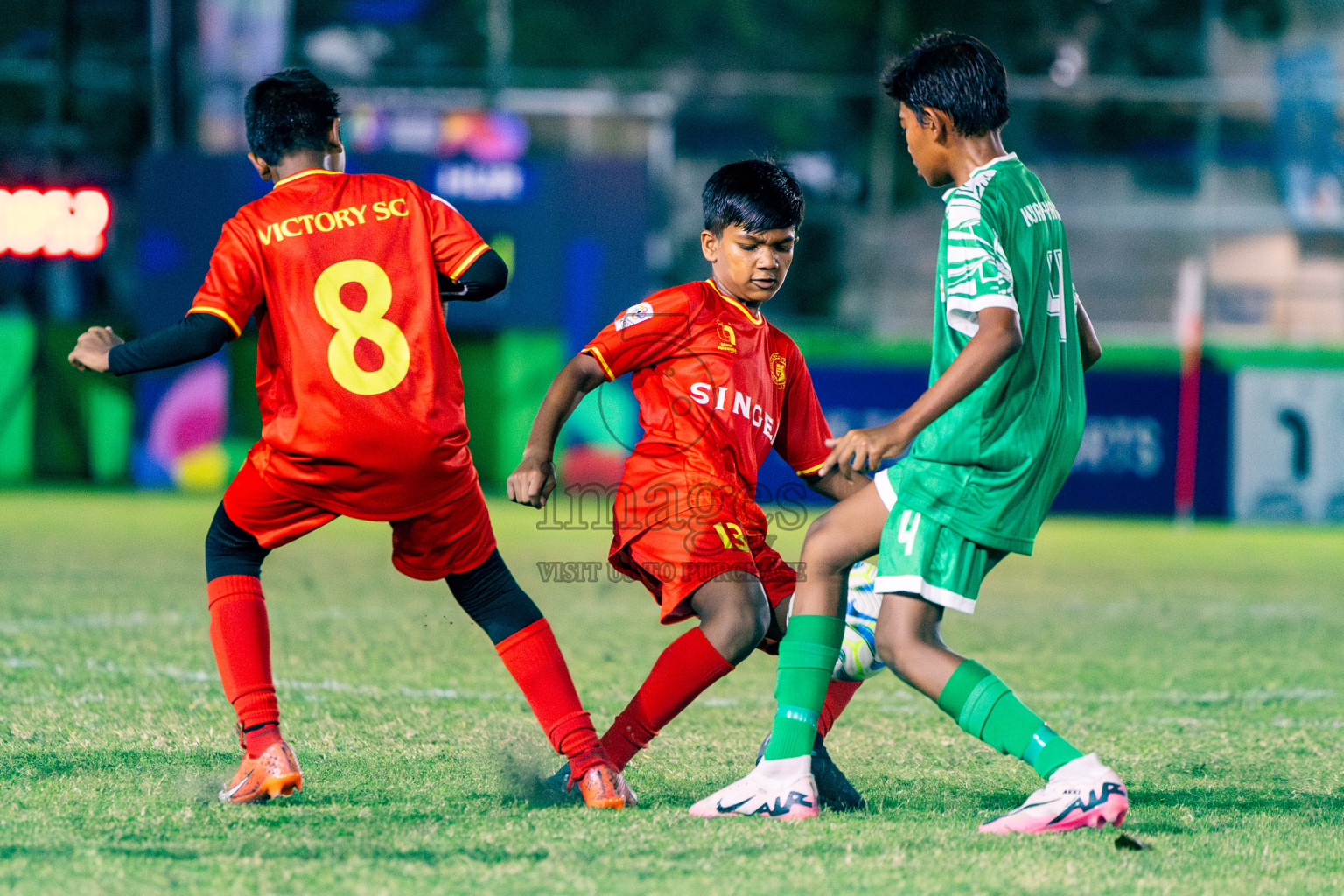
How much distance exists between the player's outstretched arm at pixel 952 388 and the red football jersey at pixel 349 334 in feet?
2.97

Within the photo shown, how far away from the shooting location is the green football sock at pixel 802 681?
3555 millimetres

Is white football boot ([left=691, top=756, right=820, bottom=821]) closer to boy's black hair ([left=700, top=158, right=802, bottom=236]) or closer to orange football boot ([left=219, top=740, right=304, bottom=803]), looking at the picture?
orange football boot ([left=219, top=740, right=304, bottom=803])

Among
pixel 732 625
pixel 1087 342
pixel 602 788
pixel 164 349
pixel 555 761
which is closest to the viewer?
pixel 164 349

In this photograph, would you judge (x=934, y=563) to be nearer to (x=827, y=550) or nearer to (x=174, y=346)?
(x=827, y=550)

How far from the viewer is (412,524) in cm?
370

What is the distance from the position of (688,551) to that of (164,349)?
125cm

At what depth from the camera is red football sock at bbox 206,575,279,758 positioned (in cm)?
364

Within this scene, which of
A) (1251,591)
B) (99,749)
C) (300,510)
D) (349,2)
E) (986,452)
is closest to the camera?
(986,452)

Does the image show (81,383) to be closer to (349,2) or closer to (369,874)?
(349,2)

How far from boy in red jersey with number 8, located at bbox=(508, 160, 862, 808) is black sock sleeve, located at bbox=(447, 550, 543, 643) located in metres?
0.25

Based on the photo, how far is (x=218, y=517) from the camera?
3.76 m

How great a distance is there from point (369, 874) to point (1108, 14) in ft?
77.9

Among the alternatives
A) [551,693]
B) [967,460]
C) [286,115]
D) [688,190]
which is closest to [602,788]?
[551,693]

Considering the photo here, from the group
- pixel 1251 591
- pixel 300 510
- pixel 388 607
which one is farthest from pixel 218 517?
pixel 1251 591
